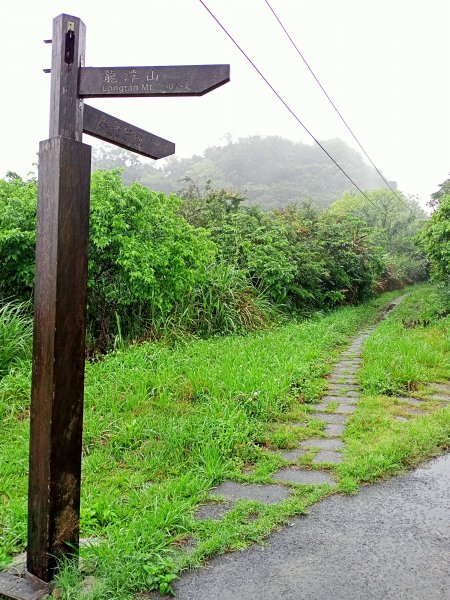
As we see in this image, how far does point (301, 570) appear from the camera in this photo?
7.99 ft

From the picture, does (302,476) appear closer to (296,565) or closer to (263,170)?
(296,565)

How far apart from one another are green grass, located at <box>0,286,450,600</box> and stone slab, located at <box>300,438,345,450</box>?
0.08 metres

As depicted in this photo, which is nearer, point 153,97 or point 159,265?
point 153,97

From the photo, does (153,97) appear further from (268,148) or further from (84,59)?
(268,148)

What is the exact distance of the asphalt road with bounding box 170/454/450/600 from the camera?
228cm

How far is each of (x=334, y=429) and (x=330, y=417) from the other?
0.37 meters

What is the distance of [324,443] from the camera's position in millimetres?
4121

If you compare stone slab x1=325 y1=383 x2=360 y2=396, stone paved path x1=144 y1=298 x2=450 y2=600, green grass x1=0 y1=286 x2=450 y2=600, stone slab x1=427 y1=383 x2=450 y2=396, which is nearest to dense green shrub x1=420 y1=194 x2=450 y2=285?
green grass x1=0 y1=286 x2=450 y2=600

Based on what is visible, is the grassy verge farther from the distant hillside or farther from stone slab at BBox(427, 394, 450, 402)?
the distant hillside

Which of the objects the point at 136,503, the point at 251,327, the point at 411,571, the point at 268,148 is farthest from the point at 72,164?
the point at 268,148

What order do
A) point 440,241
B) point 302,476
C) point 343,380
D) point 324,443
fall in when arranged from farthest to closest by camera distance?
1. point 440,241
2. point 343,380
3. point 324,443
4. point 302,476

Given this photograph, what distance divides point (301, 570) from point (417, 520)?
0.91 metres

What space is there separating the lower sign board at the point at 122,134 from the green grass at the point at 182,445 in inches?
76.6

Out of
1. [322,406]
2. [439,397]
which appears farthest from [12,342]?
[439,397]
